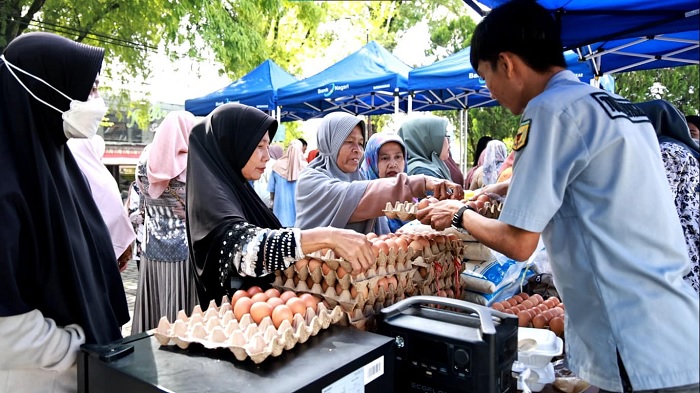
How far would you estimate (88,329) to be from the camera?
1508 millimetres

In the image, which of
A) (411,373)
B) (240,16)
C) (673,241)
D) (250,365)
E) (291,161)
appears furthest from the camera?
(240,16)

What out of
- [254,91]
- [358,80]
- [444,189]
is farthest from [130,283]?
[444,189]

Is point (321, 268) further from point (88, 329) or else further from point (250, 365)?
point (88, 329)

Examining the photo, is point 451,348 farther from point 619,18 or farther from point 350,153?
point 619,18

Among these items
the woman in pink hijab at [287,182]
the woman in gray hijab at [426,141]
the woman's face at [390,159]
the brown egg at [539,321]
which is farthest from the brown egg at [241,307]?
the woman in pink hijab at [287,182]

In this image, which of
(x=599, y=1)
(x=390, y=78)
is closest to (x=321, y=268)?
(x=599, y=1)

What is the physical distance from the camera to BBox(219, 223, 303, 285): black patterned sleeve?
161 cm

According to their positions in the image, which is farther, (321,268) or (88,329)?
(321,268)

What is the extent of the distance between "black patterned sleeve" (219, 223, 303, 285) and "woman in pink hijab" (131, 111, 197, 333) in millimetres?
1756

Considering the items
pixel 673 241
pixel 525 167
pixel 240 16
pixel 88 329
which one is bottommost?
pixel 88 329

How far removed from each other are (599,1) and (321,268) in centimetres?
244

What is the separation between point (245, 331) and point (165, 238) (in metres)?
2.31

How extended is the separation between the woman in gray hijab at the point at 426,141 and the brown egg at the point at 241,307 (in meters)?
2.64

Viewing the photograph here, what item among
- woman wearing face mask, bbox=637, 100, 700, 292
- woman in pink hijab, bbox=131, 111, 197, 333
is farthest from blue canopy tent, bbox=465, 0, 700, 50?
woman in pink hijab, bbox=131, 111, 197, 333
